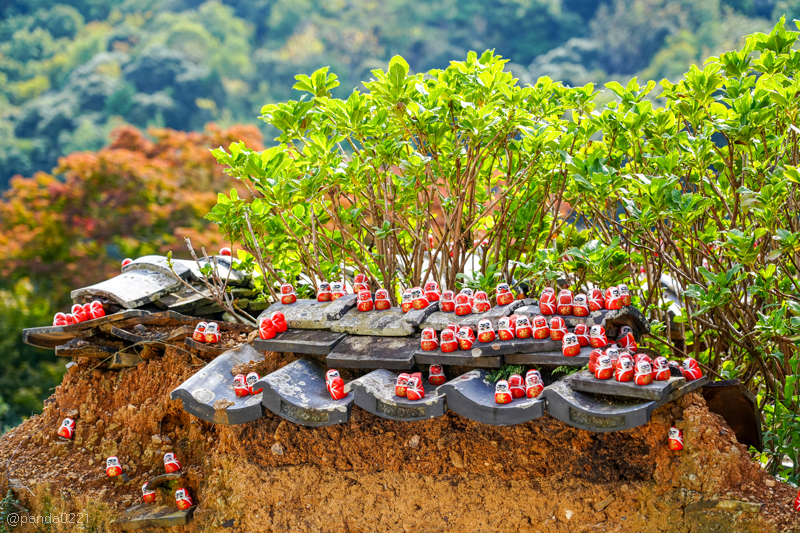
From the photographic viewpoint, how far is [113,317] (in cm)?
376

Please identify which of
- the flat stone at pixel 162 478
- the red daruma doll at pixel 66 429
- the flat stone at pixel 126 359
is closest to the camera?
the flat stone at pixel 162 478

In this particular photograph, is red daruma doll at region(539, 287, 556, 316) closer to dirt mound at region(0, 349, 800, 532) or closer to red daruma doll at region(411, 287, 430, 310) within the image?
dirt mound at region(0, 349, 800, 532)

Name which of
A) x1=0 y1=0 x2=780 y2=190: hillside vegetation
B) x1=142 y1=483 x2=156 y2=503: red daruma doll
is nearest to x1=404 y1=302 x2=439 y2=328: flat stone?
x1=142 y1=483 x2=156 y2=503: red daruma doll

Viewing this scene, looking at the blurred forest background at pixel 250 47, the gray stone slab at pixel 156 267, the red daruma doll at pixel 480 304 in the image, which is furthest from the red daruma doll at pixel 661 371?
the blurred forest background at pixel 250 47

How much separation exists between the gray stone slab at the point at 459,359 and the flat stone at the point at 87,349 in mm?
2237

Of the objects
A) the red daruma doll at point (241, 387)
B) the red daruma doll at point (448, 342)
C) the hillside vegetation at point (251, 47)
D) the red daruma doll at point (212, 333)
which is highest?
the hillside vegetation at point (251, 47)

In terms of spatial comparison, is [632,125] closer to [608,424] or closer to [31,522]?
[608,424]

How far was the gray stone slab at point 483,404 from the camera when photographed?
2.36 m

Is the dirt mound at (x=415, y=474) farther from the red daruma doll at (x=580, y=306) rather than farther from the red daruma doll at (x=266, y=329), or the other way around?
the red daruma doll at (x=580, y=306)

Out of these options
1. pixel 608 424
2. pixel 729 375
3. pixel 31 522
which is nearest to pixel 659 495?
pixel 608 424

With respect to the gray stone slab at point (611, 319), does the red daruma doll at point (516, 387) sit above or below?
below

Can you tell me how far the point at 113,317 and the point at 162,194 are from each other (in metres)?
7.54

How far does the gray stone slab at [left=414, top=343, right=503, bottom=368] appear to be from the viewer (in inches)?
103

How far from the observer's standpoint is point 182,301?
4047 millimetres
